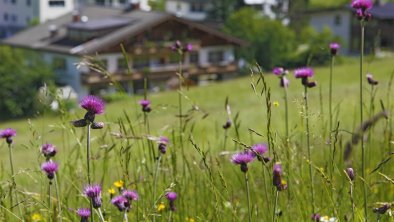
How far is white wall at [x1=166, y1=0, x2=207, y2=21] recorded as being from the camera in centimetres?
5862

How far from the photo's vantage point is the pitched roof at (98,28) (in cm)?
3484

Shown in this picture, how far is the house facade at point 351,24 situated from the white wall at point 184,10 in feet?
42.1

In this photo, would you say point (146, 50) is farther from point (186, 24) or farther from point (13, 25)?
point (13, 25)

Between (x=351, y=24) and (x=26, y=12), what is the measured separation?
2554 cm

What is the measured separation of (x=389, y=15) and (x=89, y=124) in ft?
145

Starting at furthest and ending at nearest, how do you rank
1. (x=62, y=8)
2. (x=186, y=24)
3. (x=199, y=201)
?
(x=62, y=8), (x=186, y=24), (x=199, y=201)

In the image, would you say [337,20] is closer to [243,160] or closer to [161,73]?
[161,73]

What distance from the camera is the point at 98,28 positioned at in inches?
1407

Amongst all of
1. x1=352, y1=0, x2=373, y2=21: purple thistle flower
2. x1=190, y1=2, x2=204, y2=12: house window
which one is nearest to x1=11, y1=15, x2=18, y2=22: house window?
x1=190, y1=2, x2=204, y2=12: house window

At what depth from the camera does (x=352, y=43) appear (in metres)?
47.0

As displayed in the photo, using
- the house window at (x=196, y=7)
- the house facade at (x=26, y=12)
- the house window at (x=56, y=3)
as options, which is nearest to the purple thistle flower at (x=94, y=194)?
the house facade at (x=26, y=12)

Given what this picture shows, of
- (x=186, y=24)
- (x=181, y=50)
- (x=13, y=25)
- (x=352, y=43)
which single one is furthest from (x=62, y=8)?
(x=181, y=50)

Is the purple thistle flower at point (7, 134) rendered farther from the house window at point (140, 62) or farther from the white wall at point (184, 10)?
the white wall at point (184, 10)

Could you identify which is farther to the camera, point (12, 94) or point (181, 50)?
point (12, 94)
